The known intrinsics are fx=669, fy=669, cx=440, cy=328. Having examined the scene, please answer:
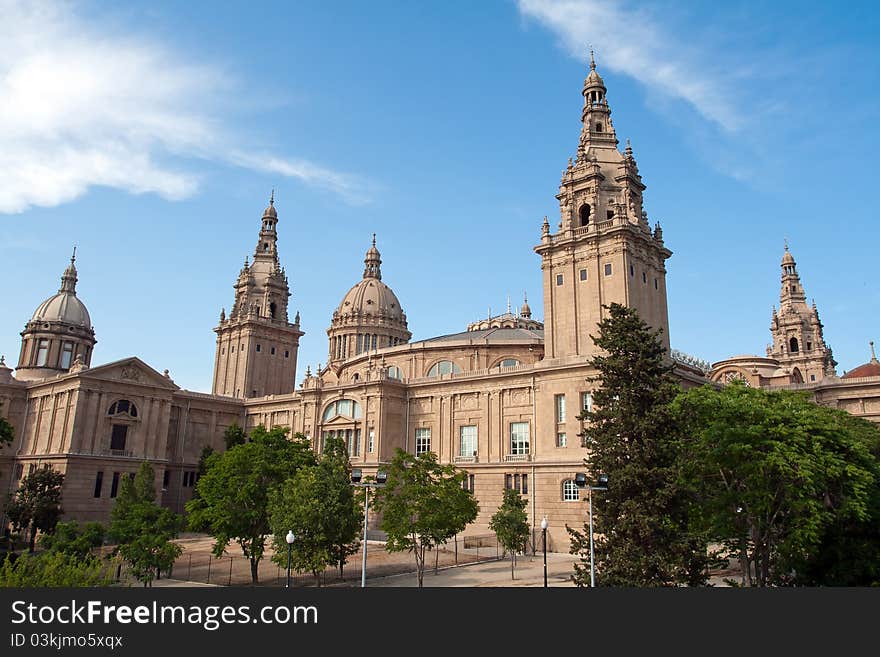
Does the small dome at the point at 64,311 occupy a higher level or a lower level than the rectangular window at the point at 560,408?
higher

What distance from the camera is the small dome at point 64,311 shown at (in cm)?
9088

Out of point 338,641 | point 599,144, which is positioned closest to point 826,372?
point 599,144

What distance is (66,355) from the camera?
89.8m

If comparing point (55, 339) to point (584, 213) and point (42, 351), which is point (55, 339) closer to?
point (42, 351)

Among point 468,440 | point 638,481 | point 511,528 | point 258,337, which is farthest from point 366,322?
point 638,481

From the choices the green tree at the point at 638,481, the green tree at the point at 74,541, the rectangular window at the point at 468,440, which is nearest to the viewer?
the green tree at the point at 638,481

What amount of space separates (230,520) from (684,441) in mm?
26273

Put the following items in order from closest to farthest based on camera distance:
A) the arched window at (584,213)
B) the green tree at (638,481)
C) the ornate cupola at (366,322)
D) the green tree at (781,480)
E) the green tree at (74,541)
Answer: the green tree at (781,480) → the green tree at (638,481) → the green tree at (74,541) → the arched window at (584,213) → the ornate cupola at (366,322)

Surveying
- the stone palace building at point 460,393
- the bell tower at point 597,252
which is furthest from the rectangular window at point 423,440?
the bell tower at point 597,252

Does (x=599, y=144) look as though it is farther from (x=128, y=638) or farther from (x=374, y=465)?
(x=128, y=638)

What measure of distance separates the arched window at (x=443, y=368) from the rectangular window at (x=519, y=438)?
54.7 ft

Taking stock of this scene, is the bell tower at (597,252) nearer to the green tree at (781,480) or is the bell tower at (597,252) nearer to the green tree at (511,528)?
the green tree at (511,528)

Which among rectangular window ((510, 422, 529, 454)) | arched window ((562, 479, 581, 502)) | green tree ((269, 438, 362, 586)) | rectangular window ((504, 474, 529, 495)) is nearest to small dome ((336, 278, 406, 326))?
rectangular window ((510, 422, 529, 454))

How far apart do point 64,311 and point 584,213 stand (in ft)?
235
